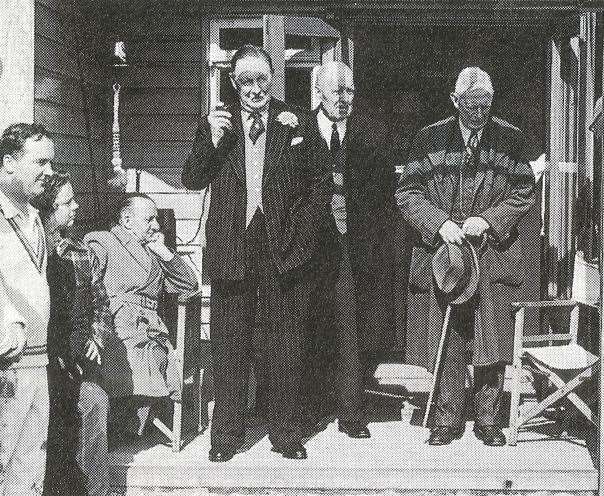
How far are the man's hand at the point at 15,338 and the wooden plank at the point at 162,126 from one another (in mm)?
3466

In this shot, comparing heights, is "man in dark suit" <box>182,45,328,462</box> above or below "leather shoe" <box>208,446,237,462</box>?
above

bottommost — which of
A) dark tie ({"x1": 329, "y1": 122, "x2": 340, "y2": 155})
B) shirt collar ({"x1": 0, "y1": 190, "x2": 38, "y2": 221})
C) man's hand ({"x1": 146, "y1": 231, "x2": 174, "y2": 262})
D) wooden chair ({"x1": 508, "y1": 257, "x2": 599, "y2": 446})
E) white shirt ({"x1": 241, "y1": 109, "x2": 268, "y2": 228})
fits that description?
wooden chair ({"x1": 508, "y1": 257, "x2": 599, "y2": 446})

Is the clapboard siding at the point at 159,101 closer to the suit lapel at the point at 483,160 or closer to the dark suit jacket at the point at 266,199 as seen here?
the dark suit jacket at the point at 266,199

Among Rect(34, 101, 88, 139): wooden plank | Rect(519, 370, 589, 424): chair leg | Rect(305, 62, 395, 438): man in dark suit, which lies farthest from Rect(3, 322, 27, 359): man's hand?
Rect(519, 370, 589, 424): chair leg

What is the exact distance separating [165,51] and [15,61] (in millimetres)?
2453

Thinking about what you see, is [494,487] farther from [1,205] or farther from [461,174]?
[1,205]

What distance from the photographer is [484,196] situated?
225 inches

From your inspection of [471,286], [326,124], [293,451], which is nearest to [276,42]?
[326,124]

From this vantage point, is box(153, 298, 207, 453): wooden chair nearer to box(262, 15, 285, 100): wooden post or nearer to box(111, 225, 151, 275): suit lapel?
box(111, 225, 151, 275): suit lapel

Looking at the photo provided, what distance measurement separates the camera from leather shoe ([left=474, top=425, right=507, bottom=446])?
5645 mm

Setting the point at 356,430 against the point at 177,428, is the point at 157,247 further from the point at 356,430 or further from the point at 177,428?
the point at 356,430

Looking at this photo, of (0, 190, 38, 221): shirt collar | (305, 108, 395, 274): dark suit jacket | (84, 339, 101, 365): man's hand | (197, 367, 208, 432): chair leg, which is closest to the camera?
(0, 190, 38, 221): shirt collar

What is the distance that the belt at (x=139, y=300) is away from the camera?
566 cm

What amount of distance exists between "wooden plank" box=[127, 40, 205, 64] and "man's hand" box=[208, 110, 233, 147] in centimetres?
208
